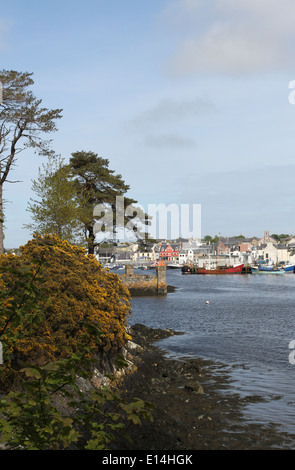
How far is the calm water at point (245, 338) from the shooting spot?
16938mm

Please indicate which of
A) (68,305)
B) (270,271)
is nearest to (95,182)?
(68,305)

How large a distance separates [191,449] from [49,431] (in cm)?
698

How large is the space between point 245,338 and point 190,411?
16269 millimetres

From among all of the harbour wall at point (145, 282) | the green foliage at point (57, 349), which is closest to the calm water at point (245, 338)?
the harbour wall at point (145, 282)

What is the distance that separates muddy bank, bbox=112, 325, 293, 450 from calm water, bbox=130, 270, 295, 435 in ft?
2.43

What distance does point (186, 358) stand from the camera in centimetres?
2342

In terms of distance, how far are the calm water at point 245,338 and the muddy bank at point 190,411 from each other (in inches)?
29.2

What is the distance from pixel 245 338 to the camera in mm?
30031

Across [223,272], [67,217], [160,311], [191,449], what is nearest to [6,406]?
[191,449]

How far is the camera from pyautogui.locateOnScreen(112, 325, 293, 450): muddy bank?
1139cm

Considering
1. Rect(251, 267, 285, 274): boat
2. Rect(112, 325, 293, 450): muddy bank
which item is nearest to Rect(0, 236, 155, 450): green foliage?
Rect(112, 325, 293, 450): muddy bank

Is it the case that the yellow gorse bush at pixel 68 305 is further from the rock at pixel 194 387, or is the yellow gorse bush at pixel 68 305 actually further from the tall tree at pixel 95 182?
the tall tree at pixel 95 182

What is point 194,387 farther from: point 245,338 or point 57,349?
point 245,338
